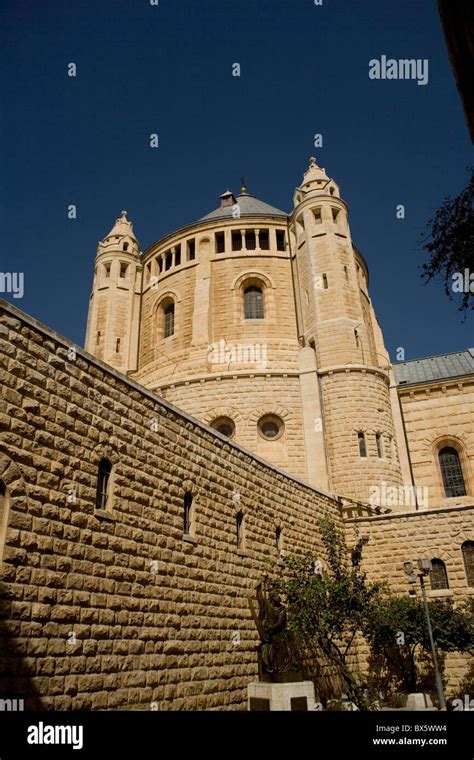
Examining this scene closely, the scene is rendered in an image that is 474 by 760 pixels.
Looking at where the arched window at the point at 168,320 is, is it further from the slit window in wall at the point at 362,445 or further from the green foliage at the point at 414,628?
the green foliage at the point at 414,628

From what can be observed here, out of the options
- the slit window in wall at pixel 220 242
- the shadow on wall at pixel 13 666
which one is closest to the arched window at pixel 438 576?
the shadow on wall at pixel 13 666

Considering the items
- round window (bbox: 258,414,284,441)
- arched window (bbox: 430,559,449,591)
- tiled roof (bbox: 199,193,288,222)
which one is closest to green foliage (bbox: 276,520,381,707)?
arched window (bbox: 430,559,449,591)

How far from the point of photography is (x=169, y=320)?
100 ft

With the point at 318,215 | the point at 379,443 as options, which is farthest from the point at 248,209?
the point at 379,443

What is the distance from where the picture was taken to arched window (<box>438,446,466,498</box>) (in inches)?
965

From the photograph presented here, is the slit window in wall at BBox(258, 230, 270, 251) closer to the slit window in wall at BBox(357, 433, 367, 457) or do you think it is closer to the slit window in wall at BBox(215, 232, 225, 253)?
the slit window in wall at BBox(215, 232, 225, 253)

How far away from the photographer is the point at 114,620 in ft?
27.6

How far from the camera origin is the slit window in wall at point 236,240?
30.6 m

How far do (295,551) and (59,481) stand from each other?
8962 mm

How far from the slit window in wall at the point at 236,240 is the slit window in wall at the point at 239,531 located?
20345mm

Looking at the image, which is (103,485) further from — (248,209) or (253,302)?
(248,209)

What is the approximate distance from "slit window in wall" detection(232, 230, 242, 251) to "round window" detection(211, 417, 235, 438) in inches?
425

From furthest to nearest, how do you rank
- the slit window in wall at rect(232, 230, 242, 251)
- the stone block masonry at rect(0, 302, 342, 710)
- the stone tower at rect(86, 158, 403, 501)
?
the slit window in wall at rect(232, 230, 242, 251) → the stone tower at rect(86, 158, 403, 501) → the stone block masonry at rect(0, 302, 342, 710)
